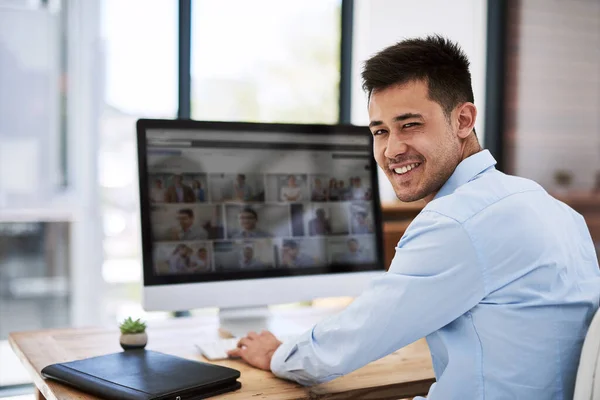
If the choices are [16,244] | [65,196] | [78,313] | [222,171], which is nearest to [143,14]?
[65,196]

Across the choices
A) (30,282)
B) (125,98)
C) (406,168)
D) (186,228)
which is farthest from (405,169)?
(30,282)

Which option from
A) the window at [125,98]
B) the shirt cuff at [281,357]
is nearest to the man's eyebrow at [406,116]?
the shirt cuff at [281,357]

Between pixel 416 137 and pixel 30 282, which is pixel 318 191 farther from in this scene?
pixel 30 282

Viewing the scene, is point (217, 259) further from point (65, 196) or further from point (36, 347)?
point (65, 196)

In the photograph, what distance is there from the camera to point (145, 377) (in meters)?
1.29

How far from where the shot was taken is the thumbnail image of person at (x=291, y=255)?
1842 mm

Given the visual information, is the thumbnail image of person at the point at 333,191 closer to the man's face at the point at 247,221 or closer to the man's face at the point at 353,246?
the man's face at the point at 353,246

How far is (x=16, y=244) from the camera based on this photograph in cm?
354

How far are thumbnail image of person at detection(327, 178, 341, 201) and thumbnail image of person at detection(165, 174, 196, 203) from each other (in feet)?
1.25

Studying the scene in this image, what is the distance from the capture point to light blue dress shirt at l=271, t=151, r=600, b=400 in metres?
1.15

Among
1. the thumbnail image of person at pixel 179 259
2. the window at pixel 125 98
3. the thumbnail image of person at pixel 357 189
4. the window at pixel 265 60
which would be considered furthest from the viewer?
the window at pixel 265 60

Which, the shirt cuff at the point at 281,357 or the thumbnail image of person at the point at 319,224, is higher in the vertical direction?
the thumbnail image of person at the point at 319,224

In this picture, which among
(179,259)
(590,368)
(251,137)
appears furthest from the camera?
(251,137)

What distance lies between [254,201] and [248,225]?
2.6 inches
